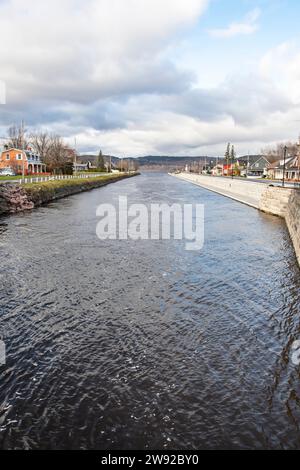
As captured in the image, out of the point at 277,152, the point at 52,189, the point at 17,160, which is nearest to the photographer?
the point at 52,189

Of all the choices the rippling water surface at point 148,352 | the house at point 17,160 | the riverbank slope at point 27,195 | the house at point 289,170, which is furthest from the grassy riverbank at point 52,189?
the house at point 289,170

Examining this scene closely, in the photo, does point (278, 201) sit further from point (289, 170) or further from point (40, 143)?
point (40, 143)

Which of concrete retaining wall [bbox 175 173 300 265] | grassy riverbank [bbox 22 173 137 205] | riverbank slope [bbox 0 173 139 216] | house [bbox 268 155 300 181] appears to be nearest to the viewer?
concrete retaining wall [bbox 175 173 300 265]

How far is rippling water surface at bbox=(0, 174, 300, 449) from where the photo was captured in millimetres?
5770

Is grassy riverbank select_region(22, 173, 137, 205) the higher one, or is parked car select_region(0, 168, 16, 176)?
parked car select_region(0, 168, 16, 176)

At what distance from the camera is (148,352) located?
8.01 metres

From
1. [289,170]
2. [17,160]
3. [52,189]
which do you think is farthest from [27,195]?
[289,170]

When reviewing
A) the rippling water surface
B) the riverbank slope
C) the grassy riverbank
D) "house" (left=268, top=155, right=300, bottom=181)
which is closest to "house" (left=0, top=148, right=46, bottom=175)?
the grassy riverbank

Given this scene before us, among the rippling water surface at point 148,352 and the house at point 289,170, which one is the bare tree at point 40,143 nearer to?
the house at point 289,170

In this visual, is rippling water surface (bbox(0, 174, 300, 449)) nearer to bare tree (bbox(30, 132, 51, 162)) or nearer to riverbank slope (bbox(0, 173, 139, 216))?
riverbank slope (bbox(0, 173, 139, 216))

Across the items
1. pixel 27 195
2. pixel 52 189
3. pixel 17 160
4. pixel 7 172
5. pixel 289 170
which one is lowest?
pixel 27 195

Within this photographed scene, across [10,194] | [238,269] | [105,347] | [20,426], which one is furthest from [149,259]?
[10,194]

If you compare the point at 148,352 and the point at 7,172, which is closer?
the point at 148,352

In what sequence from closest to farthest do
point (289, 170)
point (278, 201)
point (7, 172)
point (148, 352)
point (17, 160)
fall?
point (148, 352)
point (278, 201)
point (7, 172)
point (289, 170)
point (17, 160)
